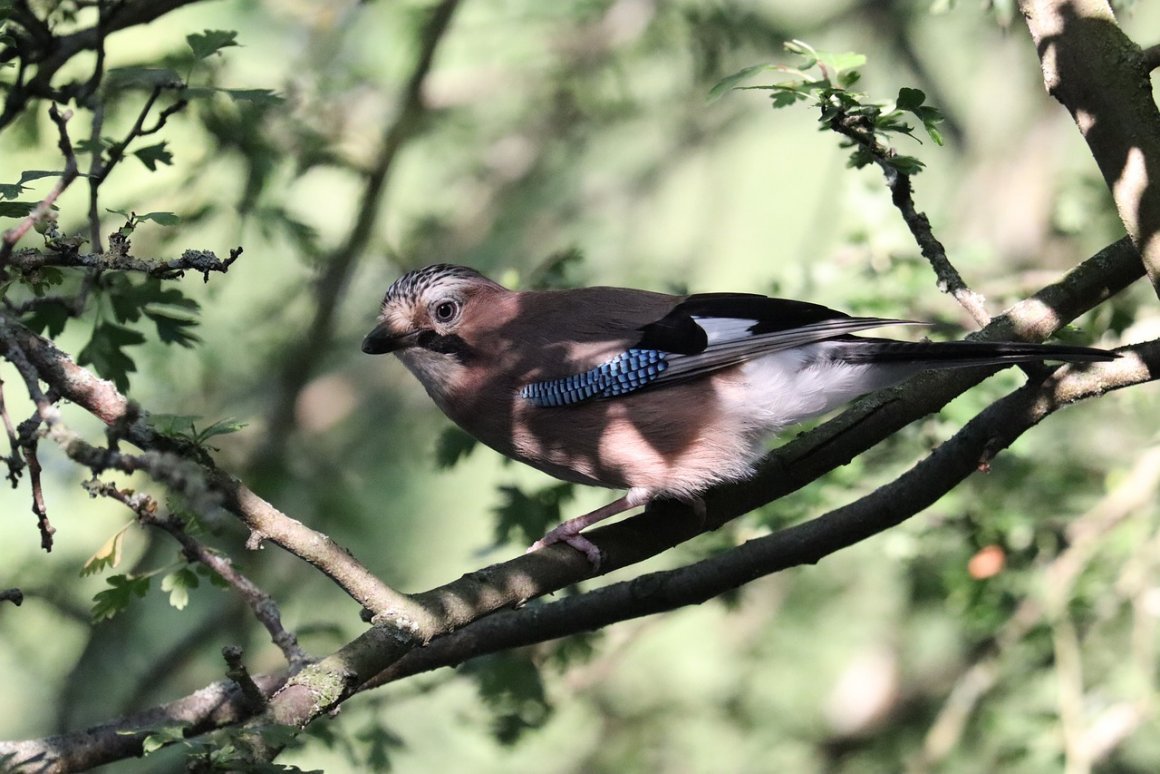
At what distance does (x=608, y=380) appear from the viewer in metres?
4.61

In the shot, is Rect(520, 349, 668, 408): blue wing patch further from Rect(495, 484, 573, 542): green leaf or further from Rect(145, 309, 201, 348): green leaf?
Rect(145, 309, 201, 348): green leaf

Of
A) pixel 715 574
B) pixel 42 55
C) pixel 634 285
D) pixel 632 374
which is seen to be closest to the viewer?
pixel 42 55

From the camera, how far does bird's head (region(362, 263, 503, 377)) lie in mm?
4914

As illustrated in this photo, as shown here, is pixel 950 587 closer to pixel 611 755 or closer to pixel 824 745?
pixel 824 745

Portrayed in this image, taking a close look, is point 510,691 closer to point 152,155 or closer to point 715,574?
point 715,574

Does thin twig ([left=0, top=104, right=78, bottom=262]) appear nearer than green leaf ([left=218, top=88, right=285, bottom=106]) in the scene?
Yes

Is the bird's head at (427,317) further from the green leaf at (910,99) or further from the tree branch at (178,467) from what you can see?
the green leaf at (910,99)

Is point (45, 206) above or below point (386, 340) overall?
below

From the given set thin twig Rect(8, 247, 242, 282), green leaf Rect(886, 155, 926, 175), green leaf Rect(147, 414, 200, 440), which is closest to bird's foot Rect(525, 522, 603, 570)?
green leaf Rect(147, 414, 200, 440)

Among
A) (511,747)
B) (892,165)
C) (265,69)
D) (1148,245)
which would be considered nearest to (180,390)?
(265,69)

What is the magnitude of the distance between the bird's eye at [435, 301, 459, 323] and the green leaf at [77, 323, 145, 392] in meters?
1.57

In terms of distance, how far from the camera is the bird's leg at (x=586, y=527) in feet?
12.2

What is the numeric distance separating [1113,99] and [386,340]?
2688 mm

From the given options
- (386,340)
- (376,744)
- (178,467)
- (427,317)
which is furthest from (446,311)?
(178,467)
